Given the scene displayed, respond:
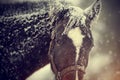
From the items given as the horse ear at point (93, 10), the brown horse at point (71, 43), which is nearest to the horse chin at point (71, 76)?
the brown horse at point (71, 43)

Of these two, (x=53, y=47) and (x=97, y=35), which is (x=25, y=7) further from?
(x=97, y=35)

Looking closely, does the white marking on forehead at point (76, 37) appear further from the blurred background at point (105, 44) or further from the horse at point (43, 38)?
the blurred background at point (105, 44)

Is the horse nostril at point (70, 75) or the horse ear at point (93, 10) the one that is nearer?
the horse nostril at point (70, 75)

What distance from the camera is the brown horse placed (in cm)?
221

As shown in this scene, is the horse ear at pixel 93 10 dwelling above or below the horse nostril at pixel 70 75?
above

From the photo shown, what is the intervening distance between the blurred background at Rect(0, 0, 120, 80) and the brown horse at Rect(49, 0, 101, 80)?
0.08 metres

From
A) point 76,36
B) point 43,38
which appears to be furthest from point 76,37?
point 43,38

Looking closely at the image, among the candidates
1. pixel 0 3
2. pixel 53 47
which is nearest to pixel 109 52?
pixel 53 47

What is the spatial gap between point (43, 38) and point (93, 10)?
0.35m

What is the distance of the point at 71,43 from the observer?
2236 mm

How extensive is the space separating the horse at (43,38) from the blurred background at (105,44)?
70 mm

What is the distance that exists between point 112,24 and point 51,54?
48 centimetres

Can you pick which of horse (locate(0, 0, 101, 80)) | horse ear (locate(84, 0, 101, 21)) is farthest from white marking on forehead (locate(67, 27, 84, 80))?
horse ear (locate(84, 0, 101, 21))

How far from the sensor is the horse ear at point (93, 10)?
2338mm
